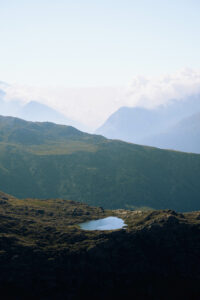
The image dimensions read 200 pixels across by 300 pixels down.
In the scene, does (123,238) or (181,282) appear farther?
(123,238)

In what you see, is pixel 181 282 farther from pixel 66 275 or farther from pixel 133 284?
pixel 66 275

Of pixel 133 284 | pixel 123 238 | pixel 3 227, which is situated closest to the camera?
pixel 133 284

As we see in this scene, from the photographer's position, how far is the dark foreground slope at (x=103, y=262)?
13388 cm

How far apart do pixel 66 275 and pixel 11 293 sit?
22.4m

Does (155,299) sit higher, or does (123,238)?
(123,238)

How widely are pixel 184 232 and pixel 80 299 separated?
65937mm

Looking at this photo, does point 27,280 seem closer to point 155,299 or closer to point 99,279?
point 99,279

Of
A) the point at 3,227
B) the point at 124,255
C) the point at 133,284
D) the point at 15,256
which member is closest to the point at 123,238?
the point at 124,255

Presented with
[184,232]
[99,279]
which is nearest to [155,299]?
[99,279]

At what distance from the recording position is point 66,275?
13912cm

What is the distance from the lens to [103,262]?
148 metres

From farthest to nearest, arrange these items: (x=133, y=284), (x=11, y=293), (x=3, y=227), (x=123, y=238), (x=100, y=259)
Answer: (x=3, y=227), (x=123, y=238), (x=100, y=259), (x=133, y=284), (x=11, y=293)

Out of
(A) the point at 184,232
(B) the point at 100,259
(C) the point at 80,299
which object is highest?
(A) the point at 184,232

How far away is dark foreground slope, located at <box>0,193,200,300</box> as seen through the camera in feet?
439
